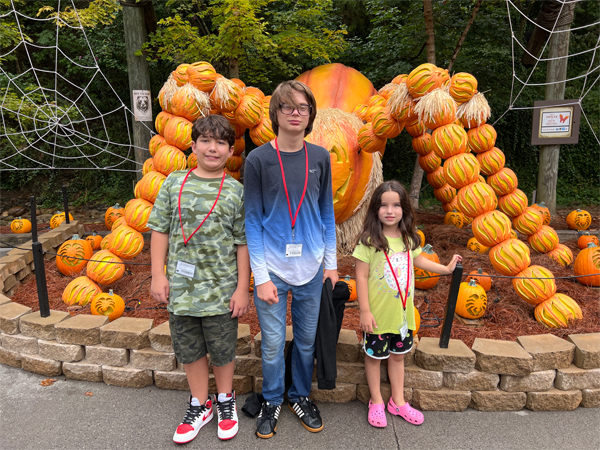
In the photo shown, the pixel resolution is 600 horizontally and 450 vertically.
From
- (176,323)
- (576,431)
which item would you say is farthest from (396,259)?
(576,431)

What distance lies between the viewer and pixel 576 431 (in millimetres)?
2326

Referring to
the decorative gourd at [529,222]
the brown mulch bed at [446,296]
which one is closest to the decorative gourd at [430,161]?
the brown mulch bed at [446,296]

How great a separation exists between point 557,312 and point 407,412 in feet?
5.10

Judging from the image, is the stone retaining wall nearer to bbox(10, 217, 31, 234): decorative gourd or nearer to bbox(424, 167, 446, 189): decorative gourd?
bbox(424, 167, 446, 189): decorative gourd

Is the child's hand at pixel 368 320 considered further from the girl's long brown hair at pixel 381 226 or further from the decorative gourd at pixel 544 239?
the decorative gourd at pixel 544 239

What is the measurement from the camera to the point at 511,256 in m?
3.08

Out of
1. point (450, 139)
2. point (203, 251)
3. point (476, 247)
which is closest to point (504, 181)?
point (450, 139)

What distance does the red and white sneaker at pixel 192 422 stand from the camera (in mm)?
2172

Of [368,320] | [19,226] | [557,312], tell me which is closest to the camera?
[368,320]

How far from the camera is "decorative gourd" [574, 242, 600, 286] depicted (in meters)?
3.76

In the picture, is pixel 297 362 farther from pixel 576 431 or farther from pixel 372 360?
pixel 576 431

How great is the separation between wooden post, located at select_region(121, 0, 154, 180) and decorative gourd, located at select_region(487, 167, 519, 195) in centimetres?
435

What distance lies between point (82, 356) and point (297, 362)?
163cm

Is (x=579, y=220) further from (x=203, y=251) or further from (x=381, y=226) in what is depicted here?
(x=203, y=251)
